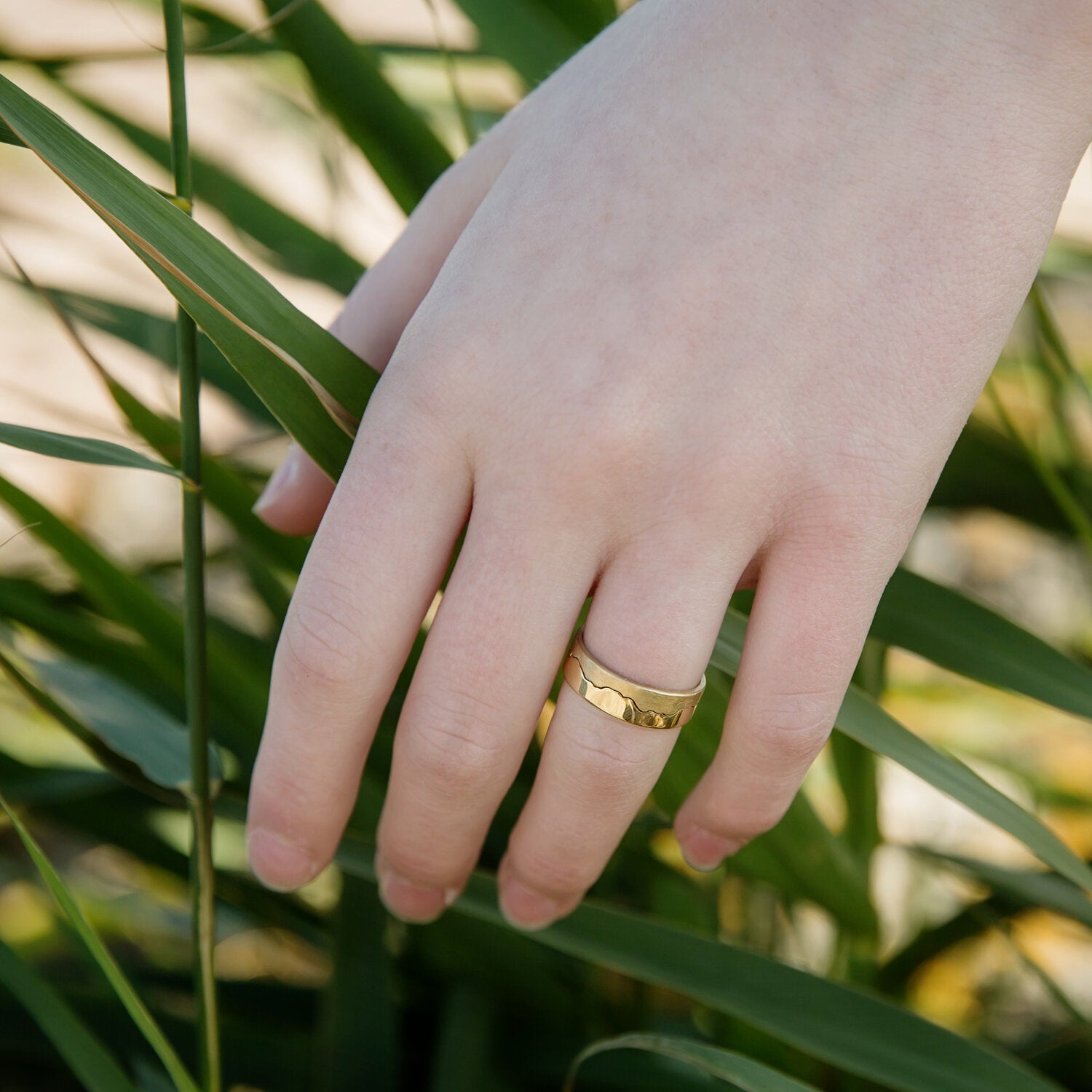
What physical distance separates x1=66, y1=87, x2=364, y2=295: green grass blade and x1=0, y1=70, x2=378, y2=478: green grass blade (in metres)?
0.35

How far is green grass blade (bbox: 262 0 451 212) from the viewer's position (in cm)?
47

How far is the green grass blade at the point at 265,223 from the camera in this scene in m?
0.67

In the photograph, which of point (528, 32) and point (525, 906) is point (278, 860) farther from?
point (528, 32)

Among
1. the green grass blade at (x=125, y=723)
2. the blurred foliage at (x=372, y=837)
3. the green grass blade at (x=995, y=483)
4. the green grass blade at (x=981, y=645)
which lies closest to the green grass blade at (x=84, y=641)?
the blurred foliage at (x=372, y=837)

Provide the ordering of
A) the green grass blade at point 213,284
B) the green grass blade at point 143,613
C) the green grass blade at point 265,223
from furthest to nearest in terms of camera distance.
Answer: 1. the green grass blade at point 265,223
2. the green grass blade at point 143,613
3. the green grass blade at point 213,284

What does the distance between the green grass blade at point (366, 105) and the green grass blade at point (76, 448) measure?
9.7 inches

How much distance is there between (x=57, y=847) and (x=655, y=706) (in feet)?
2.92

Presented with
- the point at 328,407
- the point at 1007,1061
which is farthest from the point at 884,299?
the point at 1007,1061

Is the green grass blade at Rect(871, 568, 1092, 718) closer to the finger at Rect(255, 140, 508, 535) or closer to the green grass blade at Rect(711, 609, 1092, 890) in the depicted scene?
the green grass blade at Rect(711, 609, 1092, 890)

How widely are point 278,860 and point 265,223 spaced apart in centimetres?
47

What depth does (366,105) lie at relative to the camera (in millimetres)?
481

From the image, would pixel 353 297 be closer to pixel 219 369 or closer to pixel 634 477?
pixel 634 477

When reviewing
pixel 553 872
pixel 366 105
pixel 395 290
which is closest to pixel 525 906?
pixel 553 872

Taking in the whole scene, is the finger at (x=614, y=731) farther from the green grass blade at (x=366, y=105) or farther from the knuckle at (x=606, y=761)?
the green grass blade at (x=366, y=105)
